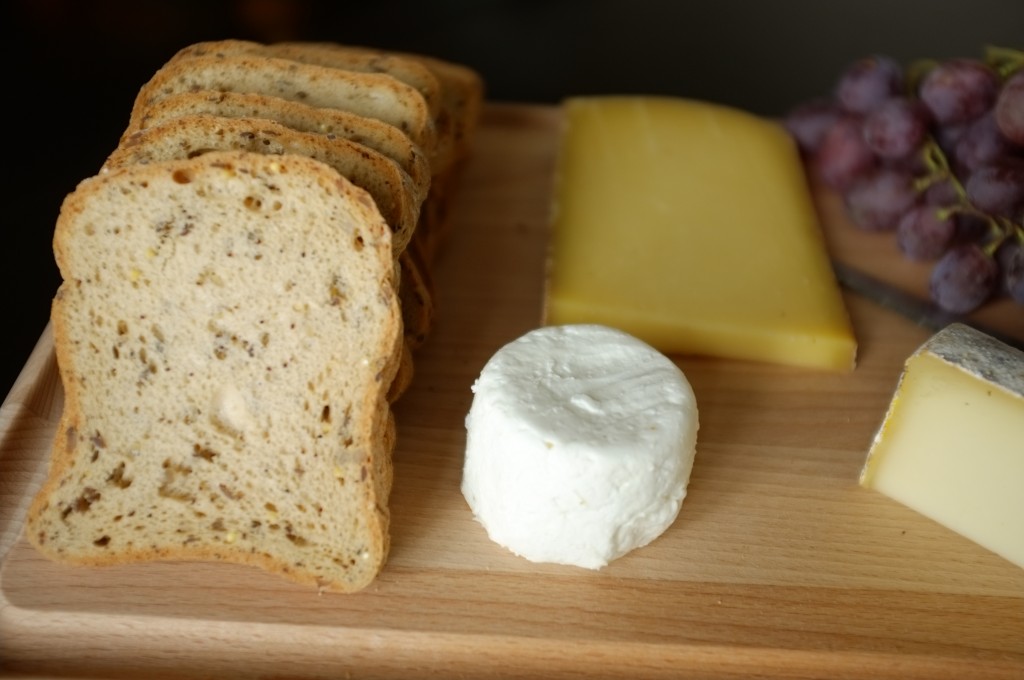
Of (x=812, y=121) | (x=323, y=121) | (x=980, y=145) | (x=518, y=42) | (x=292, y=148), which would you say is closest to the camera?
(x=292, y=148)

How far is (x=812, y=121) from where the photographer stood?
8.90 ft

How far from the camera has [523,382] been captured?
1696 mm

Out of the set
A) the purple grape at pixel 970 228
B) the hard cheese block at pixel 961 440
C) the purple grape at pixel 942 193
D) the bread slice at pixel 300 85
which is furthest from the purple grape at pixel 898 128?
the bread slice at pixel 300 85

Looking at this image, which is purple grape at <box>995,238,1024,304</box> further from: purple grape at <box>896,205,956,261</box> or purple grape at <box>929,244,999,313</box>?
purple grape at <box>896,205,956,261</box>

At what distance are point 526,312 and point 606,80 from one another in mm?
1334

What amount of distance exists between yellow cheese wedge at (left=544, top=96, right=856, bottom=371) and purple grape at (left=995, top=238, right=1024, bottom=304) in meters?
0.38

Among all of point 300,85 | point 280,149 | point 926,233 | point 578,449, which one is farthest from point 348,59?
point 926,233

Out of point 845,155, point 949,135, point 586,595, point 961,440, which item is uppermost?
point 949,135

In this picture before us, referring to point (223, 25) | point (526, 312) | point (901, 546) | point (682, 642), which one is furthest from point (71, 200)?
point (223, 25)

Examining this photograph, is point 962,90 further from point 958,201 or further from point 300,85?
point 300,85

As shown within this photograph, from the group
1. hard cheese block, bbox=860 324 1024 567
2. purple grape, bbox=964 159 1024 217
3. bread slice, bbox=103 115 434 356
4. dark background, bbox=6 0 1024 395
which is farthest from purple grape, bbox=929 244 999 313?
bread slice, bbox=103 115 434 356

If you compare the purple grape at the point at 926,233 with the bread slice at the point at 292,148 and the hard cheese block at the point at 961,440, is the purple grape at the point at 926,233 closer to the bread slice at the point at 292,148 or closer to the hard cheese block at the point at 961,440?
the hard cheese block at the point at 961,440

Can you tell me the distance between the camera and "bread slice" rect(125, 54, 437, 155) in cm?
196

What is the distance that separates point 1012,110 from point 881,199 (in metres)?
0.39
